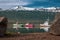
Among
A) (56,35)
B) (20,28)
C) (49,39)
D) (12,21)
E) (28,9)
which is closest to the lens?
(49,39)

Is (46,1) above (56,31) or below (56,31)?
above

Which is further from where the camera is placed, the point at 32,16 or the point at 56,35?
the point at 32,16

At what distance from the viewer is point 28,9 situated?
7836 millimetres

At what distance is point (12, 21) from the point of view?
29.6ft

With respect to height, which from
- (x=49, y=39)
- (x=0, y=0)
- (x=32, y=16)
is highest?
(x=0, y=0)

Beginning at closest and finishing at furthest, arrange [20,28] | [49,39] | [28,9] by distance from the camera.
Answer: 1. [49,39]
2. [28,9]
3. [20,28]

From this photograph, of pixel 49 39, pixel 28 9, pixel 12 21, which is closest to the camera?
pixel 49 39

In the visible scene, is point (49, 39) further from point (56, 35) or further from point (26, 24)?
point (26, 24)

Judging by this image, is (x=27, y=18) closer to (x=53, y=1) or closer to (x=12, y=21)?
(x=12, y=21)

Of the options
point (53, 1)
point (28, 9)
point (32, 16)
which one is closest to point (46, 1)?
point (53, 1)

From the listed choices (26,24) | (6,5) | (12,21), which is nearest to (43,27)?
(26,24)

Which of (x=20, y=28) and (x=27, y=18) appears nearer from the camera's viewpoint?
(x=20, y=28)

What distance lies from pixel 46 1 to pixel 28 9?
771 mm

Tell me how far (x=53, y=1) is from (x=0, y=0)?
5.52 feet
